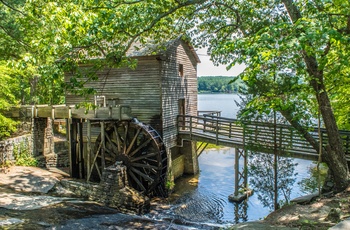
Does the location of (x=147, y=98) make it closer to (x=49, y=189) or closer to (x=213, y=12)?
(x=213, y=12)

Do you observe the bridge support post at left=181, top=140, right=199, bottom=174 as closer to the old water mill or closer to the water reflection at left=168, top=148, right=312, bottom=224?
the water reflection at left=168, top=148, right=312, bottom=224

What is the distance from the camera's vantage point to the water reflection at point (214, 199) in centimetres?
1282

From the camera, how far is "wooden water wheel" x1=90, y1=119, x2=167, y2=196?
1384 cm

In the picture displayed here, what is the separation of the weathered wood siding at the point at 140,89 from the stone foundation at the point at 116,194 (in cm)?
356

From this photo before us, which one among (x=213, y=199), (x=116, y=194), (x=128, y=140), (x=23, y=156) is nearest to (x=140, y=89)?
(x=128, y=140)

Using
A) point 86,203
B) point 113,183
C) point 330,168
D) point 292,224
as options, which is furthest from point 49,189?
point 330,168

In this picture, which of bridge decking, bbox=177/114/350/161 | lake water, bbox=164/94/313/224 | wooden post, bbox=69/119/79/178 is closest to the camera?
bridge decking, bbox=177/114/350/161

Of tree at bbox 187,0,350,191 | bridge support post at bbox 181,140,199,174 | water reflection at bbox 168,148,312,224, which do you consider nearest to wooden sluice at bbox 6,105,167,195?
water reflection at bbox 168,148,312,224

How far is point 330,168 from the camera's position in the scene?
10.1 metres

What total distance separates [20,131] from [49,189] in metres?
5.62

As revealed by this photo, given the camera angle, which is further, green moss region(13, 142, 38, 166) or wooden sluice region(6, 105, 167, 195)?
green moss region(13, 142, 38, 166)

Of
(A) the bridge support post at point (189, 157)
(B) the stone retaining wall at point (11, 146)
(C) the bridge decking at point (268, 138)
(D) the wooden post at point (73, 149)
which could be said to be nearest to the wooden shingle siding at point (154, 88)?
(C) the bridge decking at point (268, 138)

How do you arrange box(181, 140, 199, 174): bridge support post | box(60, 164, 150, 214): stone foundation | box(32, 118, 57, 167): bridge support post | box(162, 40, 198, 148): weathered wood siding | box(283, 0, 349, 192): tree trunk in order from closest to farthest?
1. box(283, 0, 349, 192): tree trunk
2. box(60, 164, 150, 214): stone foundation
3. box(162, 40, 198, 148): weathered wood siding
4. box(32, 118, 57, 167): bridge support post
5. box(181, 140, 199, 174): bridge support post

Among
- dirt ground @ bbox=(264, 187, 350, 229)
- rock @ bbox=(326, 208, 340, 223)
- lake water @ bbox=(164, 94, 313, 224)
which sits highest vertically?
rock @ bbox=(326, 208, 340, 223)
